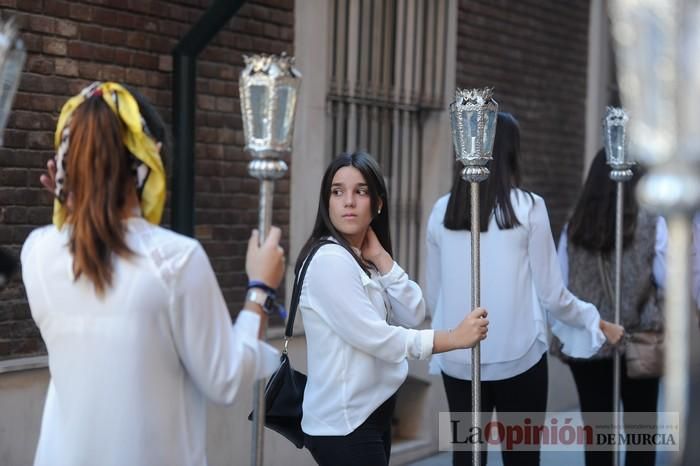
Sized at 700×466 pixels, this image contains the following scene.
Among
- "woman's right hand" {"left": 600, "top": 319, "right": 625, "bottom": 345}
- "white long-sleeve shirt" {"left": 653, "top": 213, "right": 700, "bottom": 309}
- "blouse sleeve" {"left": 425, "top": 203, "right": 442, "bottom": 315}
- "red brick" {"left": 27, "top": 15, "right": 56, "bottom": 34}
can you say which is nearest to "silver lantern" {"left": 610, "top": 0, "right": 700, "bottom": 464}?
"blouse sleeve" {"left": 425, "top": 203, "right": 442, "bottom": 315}

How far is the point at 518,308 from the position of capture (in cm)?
506

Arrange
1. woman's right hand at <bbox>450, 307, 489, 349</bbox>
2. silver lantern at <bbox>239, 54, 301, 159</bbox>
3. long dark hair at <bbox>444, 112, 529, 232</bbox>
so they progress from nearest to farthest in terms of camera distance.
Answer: silver lantern at <bbox>239, 54, 301, 159</bbox> < woman's right hand at <bbox>450, 307, 489, 349</bbox> < long dark hair at <bbox>444, 112, 529, 232</bbox>

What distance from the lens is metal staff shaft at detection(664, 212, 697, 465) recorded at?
2.04m

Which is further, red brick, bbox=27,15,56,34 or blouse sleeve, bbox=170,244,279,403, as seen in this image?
red brick, bbox=27,15,56,34

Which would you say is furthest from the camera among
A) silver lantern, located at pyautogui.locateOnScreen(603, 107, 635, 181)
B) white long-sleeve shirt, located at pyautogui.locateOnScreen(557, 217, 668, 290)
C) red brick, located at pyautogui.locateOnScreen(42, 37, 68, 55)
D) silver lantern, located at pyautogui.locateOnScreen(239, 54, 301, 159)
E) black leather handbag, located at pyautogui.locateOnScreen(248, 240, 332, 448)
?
white long-sleeve shirt, located at pyautogui.locateOnScreen(557, 217, 668, 290)

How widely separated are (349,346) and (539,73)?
6047 millimetres

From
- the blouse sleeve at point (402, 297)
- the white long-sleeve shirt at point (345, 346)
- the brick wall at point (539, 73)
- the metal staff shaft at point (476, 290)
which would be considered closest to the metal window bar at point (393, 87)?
the brick wall at point (539, 73)

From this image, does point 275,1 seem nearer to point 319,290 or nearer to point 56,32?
point 56,32

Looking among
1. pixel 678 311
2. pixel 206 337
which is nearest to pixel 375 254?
pixel 206 337

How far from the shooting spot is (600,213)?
5832 mm

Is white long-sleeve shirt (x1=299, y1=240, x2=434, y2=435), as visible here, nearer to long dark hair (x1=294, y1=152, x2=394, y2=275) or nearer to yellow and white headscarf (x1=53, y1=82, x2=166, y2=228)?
long dark hair (x1=294, y1=152, x2=394, y2=275)

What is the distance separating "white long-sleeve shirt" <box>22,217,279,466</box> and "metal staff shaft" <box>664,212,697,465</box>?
47.5 inches

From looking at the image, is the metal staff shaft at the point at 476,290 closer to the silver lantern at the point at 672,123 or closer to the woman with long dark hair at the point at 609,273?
the woman with long dark hair at the point at 609,273

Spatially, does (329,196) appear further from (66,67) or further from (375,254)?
(66,67)
